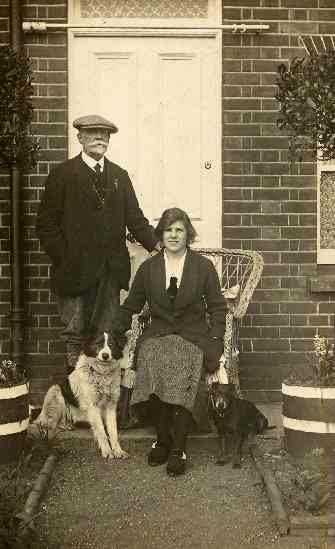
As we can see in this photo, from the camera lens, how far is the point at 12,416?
4758 mm

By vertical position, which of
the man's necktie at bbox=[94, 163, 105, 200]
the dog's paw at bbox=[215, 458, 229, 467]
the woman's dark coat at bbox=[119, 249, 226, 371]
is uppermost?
the man's necktie at bbox=[94, 163, 105, 200]

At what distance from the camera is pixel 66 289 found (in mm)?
5863

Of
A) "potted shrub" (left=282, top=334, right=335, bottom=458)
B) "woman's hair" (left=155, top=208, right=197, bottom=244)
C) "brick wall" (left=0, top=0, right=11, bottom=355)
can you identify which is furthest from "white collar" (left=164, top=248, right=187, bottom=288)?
"brick wall" (left=0, top=0, right=11, bottom=355)

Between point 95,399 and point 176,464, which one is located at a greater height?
point 95,399

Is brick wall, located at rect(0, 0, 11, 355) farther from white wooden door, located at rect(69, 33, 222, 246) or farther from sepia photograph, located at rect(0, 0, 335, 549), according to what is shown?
white wooden door, located at rect(69, 33, 222, 246)

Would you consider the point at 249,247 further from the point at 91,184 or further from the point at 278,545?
the point at 278,545

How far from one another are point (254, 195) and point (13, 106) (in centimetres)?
254

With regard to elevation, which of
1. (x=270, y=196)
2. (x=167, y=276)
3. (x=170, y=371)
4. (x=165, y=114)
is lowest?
(x=170, y=371)

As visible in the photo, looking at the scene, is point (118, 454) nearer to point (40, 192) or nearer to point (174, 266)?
point (174, 266)

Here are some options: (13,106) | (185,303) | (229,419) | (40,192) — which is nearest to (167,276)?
(185,303)

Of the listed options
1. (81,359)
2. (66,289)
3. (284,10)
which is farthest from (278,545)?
(284,10)

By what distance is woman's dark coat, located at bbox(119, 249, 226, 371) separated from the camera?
5.27 m

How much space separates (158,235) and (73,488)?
1.86 meters

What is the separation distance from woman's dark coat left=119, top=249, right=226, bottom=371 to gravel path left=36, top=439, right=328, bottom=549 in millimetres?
842
